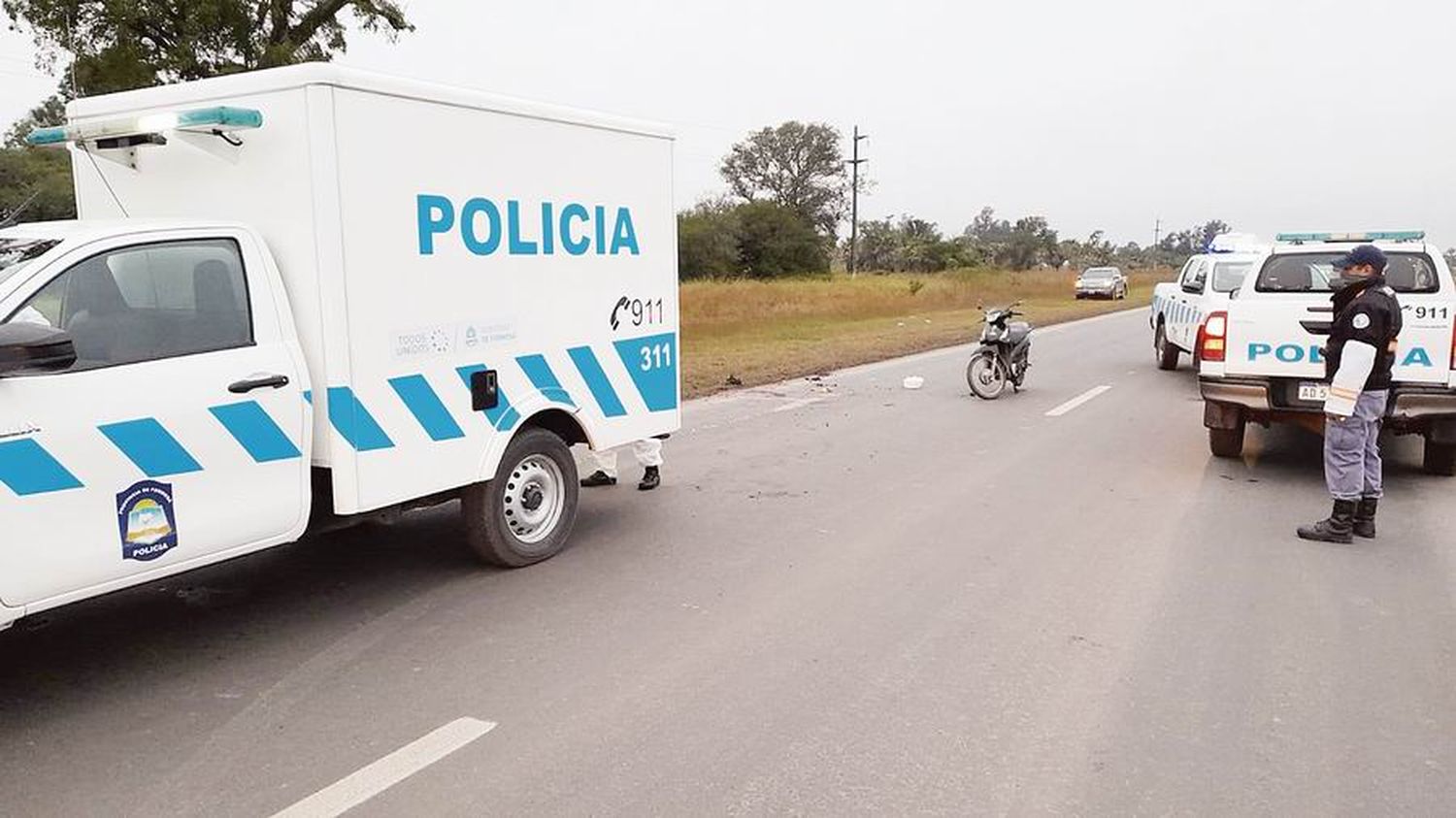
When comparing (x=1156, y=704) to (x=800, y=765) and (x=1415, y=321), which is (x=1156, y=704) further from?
(x=1415, y=321)

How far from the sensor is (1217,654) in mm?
4828

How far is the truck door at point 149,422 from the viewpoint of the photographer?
3945 millimetres

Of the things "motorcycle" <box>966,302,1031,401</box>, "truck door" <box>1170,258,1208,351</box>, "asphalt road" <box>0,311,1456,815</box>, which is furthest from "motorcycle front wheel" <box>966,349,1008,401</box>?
"asphalt road" <box>0,311,1456,815</box>

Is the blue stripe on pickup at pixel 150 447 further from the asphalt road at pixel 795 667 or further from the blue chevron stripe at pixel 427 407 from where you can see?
the blue chevron stripe at pixel 427 407

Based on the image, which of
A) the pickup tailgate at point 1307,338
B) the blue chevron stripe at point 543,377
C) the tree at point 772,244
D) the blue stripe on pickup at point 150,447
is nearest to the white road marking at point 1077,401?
the pickup tailgate at point 1307,338

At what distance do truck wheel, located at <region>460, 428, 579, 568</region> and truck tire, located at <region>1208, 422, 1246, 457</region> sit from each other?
229 inches

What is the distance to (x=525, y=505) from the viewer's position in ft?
20.8

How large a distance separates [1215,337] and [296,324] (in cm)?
692

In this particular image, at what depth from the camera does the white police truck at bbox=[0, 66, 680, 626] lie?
412cm

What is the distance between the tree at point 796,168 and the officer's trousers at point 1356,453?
238ft

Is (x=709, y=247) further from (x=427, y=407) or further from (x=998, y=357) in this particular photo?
(x=427, y=407)

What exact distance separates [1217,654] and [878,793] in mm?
2066

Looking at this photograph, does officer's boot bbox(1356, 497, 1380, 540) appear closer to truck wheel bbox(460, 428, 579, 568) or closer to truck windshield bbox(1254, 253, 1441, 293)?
truck windshield bbox(1254, 253, 1441, 293)

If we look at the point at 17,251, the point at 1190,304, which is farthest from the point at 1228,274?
the point at 17,251
